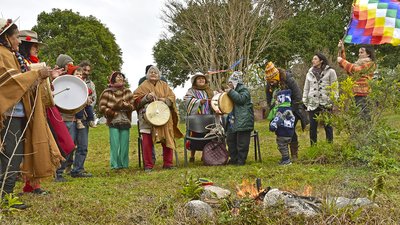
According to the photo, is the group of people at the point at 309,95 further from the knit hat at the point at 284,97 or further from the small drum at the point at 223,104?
the small drum at the point at 223,104

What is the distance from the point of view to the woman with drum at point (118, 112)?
852 cm

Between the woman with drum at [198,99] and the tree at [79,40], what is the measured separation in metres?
24.3

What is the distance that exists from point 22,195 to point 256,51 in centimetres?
2449

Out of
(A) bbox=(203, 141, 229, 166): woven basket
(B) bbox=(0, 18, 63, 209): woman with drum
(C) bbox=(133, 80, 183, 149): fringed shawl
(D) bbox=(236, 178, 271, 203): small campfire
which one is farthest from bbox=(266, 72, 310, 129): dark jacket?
(B) bbox=(0, 18, 63, 209): woman with drum

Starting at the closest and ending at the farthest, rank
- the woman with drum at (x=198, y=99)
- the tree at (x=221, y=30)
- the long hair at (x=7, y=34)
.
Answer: the long hair at (x=7, y=34) → the woman with drum at (x=198, y=99) → the tree at (x=221, y=30)

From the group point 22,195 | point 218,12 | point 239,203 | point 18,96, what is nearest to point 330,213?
point 239,203

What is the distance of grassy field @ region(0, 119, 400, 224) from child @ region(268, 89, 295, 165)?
380 millimetres

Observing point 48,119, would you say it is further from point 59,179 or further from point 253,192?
point 253,192

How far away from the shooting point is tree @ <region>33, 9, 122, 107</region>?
33469 mm

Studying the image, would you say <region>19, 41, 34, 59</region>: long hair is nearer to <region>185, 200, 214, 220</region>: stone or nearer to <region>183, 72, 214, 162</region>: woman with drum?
<region>185, 200, 214, 220</region>: stone

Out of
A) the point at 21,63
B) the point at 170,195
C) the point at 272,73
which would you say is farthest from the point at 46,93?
the point at 272,73

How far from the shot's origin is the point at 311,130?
29.1 feet

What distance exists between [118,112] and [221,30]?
20337 mm

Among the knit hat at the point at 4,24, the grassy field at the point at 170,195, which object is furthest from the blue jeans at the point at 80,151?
the knit hat at the point at 4,24
